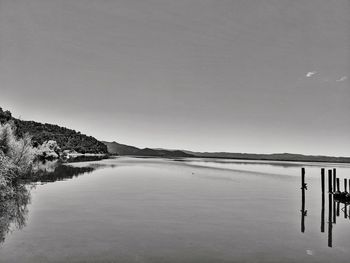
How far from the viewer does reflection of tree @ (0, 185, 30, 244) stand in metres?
17.5

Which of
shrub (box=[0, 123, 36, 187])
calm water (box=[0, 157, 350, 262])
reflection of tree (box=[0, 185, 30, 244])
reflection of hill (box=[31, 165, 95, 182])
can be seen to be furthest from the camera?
reflection of hill (box=[31, 165, 95, 182])

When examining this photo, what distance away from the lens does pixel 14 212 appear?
21266 mm

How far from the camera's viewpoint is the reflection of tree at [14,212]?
1753cm

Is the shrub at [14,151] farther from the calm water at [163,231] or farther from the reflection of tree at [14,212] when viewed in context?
the calm water at [163,231]

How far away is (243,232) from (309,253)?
13.6 feet

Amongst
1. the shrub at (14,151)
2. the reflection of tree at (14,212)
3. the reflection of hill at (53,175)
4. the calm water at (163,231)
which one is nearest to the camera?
the calm water at (163,231)

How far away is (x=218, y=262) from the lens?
1266 cm

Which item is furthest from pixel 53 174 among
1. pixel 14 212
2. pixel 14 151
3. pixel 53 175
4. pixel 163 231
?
pixel 163 231

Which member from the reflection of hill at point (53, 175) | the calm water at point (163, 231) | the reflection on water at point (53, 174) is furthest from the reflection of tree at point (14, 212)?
the reflection on water at point (53, 174)

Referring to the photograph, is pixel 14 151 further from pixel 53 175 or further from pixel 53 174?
pixel 53 174

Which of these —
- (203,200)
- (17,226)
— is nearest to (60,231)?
(17,226)

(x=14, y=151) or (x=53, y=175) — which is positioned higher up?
(x=14, y=151)

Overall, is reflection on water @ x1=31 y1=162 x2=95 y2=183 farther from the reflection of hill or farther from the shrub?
the shrub

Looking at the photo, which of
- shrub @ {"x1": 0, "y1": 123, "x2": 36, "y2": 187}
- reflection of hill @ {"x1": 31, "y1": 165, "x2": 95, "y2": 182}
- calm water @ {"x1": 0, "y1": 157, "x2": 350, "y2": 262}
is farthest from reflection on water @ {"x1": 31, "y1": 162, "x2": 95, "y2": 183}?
calm water @ {"x1": 0, "y1": 157, "x2": 350, "y2": 262}
